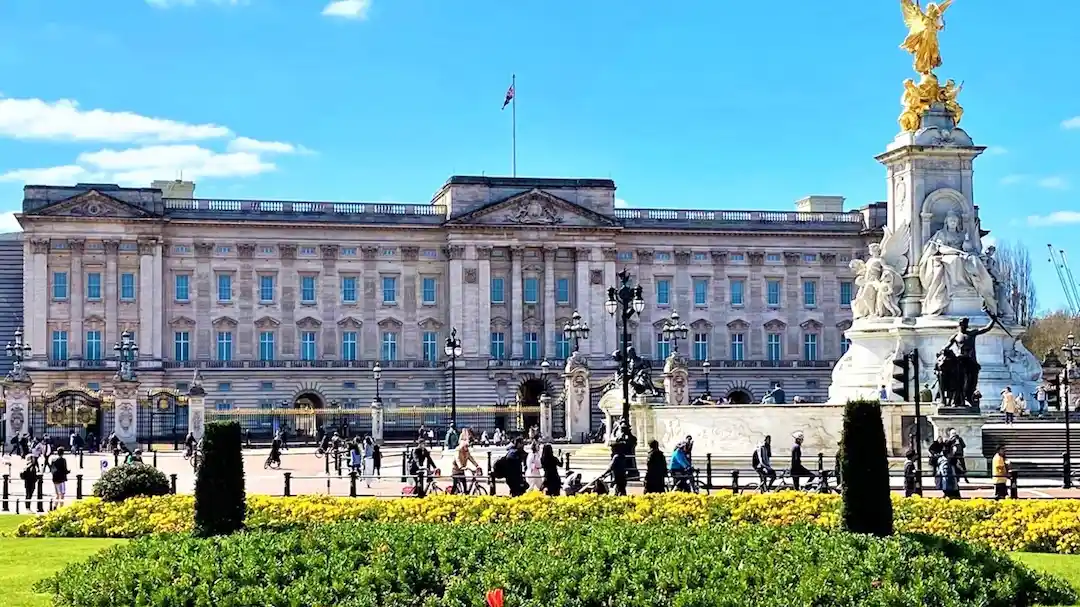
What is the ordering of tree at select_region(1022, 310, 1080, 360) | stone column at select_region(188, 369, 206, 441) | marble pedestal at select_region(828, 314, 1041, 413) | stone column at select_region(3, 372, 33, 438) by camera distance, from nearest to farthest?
1. marble pedestal at select_region(828, 314, 1041, 413)
2. stone column at select_region(188, 369, 206, 441)
3. stone column at select_region(3, 372, 33, 438)
4. tree at select_region(1022, 310, 1080, 360)

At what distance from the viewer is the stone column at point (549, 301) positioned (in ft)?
284

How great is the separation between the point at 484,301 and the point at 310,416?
521 inches

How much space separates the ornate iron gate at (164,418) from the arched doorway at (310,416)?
575 centimetres

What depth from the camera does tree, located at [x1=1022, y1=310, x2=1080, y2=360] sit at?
304 feet

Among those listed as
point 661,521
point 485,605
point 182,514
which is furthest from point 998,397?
point 485,605

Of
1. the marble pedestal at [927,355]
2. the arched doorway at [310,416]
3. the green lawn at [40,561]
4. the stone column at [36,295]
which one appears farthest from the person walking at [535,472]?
the stone column at [36,295]

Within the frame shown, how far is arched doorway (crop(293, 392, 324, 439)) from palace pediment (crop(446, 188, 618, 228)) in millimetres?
13232

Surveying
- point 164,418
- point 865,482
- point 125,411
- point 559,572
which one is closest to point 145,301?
point 164,418

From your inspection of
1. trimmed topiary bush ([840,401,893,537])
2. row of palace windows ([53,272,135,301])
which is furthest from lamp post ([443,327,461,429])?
trimmed topiary bush ([840,401,893,537])

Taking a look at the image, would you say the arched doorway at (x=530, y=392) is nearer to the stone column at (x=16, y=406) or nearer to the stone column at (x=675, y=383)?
the stone column at (x=675, y=383)

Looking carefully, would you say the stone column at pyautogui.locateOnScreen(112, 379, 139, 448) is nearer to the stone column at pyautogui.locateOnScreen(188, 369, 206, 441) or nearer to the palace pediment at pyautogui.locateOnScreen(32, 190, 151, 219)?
the stone column at pyautogui.locateOnScreen(188, 369, 206, 441)

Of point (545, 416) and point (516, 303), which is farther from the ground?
point (516, 303)

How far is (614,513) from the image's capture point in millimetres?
Answer: 22094

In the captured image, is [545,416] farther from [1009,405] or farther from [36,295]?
[1009,405]
